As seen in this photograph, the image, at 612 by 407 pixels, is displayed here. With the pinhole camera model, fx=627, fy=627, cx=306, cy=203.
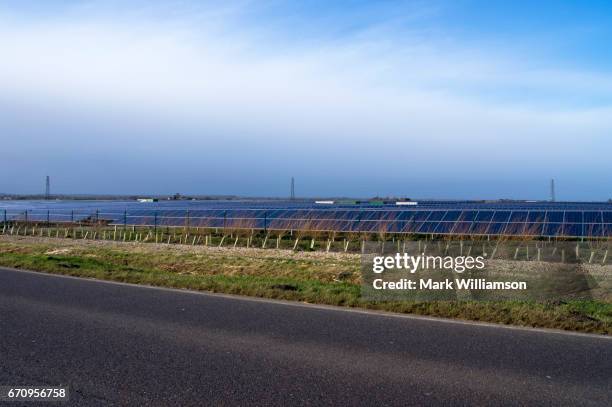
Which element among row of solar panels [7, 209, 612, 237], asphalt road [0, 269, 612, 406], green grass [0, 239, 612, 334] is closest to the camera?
asphalt road [0, 269, 612, 406]

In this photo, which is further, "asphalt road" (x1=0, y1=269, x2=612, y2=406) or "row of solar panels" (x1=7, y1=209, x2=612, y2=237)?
"row of solar panels" (x1=7, y1=209, x2=612, y2=237)

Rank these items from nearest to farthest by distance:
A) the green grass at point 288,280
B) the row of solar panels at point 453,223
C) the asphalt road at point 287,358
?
the asphalt road at point 287,358 < the green grass at point 288,280 < the row of solar panels at point 453,223

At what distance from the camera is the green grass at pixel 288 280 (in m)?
9.19

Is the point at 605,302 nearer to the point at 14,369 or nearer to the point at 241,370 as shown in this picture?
the point at 241,370

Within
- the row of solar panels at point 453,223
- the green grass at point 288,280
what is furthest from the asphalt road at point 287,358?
the row of solar panels at point 453,223

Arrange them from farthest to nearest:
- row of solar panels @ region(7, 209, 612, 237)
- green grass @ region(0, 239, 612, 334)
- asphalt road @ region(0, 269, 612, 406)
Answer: row of solar panels @ region(7, 209, 612, 237), green grass @ region(0, 239, 612, 334), asphalt road @ region(0, 269, 612, 406)

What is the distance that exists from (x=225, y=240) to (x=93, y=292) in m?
19.7

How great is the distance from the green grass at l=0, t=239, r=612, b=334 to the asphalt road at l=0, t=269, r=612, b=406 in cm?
68

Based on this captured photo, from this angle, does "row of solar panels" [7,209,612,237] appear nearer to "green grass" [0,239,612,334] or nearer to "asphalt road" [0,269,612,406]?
"green grass" [0,239,612,334]

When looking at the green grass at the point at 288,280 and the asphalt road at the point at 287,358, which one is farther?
the green grass at the point at 288,280

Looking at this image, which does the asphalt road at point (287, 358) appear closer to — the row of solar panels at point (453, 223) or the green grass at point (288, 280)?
the green grass at point (288, 280)

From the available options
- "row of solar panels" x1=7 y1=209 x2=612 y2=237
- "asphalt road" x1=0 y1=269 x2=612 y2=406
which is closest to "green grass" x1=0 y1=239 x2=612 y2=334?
"asphalt road" x1=0 y1=269 x2=612 y2=406

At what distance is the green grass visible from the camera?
919 centimetres

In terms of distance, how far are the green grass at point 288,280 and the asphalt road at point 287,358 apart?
683 millimetres
